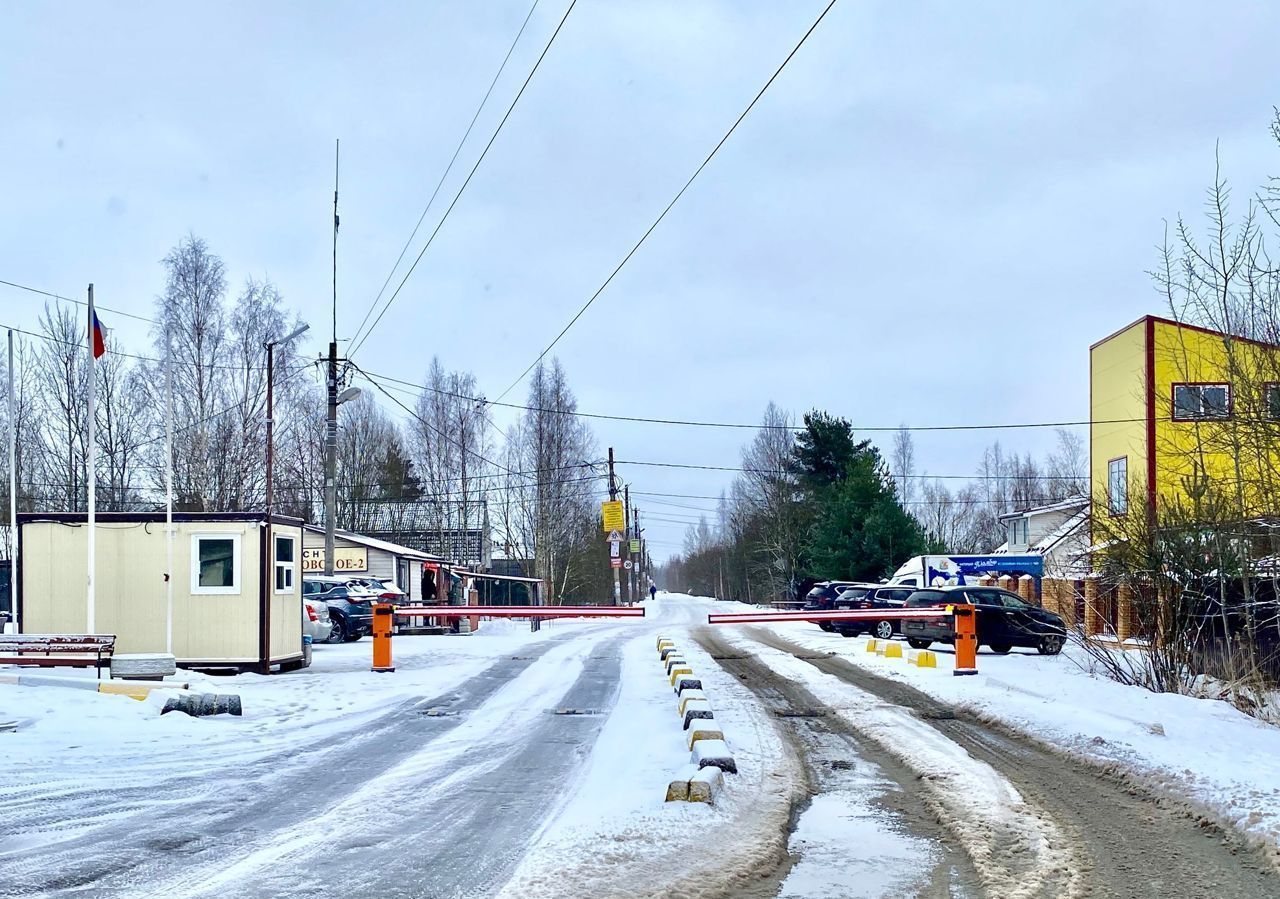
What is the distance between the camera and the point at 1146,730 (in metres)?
11.3

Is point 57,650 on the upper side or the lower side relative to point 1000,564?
upper

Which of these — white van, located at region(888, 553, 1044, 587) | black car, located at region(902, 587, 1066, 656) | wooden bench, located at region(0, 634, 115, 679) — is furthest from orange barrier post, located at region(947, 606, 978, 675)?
white van, located at region(888, 553, 1044, 587)

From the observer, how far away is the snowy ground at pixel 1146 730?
27.1 ft

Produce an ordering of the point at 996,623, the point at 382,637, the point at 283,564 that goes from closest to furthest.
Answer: the point at 382,637 < the point at 283,564 < the point at 996,623

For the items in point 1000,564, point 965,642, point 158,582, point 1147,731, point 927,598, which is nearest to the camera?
point 1147,731

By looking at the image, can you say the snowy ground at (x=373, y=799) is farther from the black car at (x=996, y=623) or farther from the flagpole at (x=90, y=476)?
the black car at (x=996, y=623)

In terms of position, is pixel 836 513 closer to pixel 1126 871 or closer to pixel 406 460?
pixel 406 460

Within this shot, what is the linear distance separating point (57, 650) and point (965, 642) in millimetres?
13281

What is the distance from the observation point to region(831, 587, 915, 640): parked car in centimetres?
3177

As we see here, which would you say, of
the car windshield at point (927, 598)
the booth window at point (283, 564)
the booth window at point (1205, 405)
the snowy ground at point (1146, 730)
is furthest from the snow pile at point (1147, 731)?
the booth window at point (283, 564)

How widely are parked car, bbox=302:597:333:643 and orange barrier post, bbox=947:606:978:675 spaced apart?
16.3 m

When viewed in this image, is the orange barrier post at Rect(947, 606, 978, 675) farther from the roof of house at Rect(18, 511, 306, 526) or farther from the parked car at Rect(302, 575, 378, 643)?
the parked car at Rect(302, 575, 378, 643)

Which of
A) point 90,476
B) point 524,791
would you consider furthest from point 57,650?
point 524,791

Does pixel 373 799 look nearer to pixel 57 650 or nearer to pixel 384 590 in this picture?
pixel 57 650
